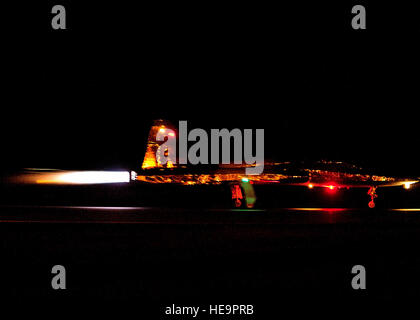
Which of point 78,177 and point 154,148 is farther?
point 78,177

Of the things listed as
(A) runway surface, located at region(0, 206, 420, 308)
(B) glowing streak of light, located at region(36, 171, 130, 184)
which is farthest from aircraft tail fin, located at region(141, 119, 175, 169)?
(A) runway surface, located at region(0, 206, 420, 308)

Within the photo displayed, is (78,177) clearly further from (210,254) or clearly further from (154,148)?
(210,254)

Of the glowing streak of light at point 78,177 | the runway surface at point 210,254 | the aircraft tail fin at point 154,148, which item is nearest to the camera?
the runway surface at point 210,254

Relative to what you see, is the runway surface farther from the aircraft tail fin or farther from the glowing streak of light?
the aircraft tail fin

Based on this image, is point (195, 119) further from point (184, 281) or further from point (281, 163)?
point (184, 281)

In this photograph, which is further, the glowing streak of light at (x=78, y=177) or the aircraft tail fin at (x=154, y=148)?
the glowing streak of light at (x=78, y=177)

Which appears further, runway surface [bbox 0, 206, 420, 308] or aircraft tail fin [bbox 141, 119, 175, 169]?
aircraft tail fin [bbox 141, 119, 175, 169]

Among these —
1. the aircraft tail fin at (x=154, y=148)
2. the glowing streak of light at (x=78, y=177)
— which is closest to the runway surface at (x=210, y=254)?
the glowing streak of light at (x=78, y=177)

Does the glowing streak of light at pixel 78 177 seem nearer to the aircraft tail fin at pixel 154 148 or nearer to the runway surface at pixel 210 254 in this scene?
the runway surface at pixel 210 254

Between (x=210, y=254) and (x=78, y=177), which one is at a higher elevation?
A: (x=78, y=177)

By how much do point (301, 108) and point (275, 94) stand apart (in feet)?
2.01

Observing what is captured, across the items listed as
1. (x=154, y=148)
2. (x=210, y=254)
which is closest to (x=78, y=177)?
(x=154, y=148)
